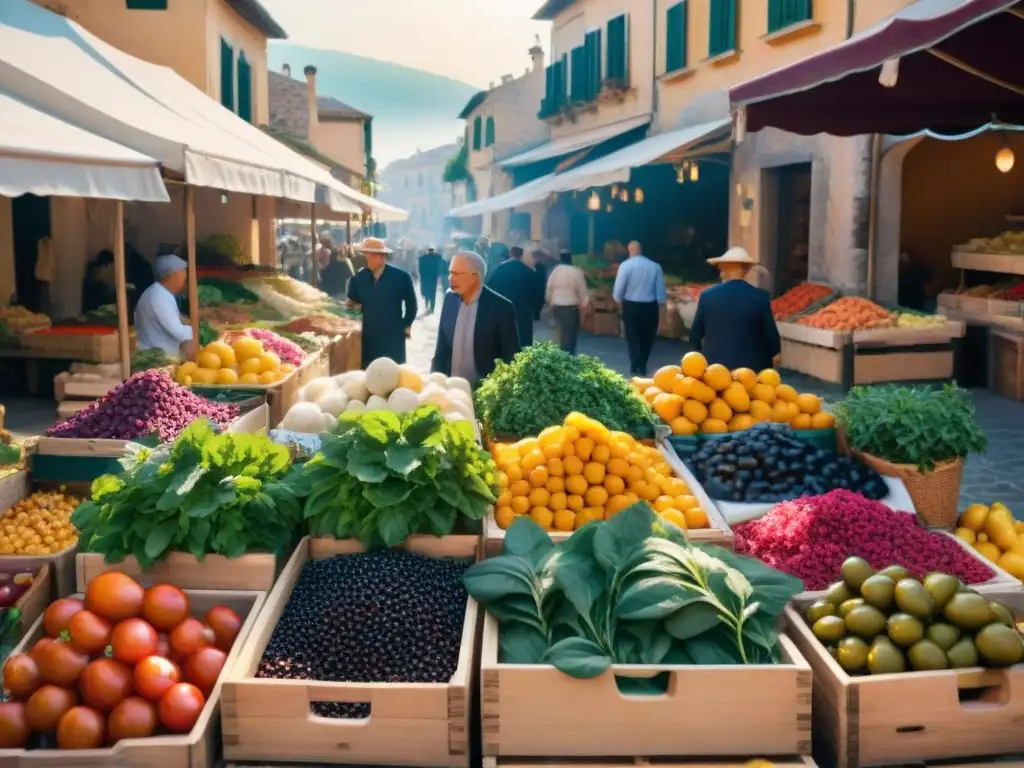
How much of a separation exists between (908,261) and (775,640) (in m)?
12.9

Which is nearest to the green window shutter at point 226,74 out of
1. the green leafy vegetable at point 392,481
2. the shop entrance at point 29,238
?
the shop entrance at point 29,238

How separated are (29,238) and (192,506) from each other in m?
12.0

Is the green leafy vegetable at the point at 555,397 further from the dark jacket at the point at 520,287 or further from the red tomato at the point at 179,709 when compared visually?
the dark jacket at the point at 520,287

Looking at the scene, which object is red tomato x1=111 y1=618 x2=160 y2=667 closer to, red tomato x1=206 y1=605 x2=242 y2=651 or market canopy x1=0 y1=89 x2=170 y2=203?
red tomato x1=206 y1=605 x2=242 y2=651

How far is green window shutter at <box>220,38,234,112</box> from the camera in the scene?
20.0 meters

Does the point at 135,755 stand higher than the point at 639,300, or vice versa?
the point at 639,300

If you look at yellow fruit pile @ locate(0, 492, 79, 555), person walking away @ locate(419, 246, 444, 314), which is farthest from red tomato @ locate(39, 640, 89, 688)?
person walking away @ locate(419, 246, 444, 314)

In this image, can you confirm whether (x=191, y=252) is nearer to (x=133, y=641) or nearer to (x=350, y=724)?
(x=133, y=641)

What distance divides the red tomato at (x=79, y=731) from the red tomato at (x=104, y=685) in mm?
50

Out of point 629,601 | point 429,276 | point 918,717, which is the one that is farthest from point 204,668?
point 429,276

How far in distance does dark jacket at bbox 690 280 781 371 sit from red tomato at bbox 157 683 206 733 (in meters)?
5.23

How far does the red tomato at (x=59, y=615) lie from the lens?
3461 mm

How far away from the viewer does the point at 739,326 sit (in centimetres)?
768

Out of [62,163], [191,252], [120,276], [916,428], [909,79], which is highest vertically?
[909,79]
